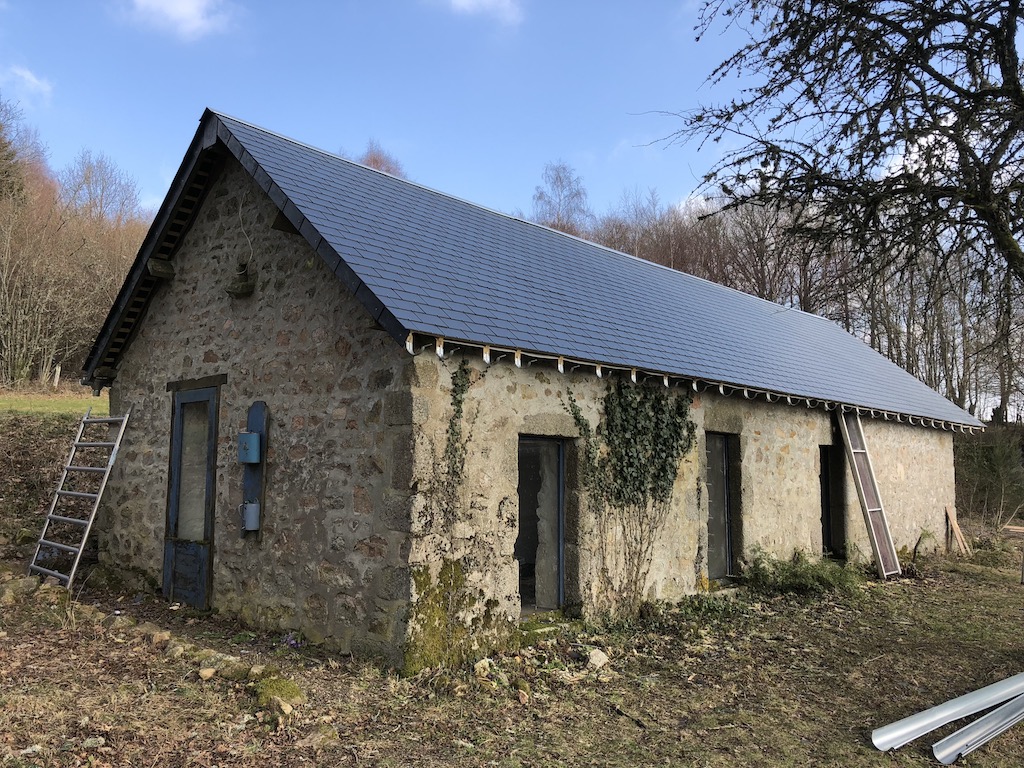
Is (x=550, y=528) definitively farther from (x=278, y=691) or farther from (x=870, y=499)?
(x=870, y=499)

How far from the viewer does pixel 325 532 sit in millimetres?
6367

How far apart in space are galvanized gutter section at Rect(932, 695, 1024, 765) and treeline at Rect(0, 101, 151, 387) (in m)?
21.6

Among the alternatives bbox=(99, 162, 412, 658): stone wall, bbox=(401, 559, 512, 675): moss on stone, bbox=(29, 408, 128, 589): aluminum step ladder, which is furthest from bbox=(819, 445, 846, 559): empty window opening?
bbox=(29, 408, 128, 589): aluminum step ladder

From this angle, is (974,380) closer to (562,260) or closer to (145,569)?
(562,260)

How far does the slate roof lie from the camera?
6320mm

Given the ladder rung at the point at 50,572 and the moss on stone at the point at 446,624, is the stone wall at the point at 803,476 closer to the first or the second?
the moss on stone at the point at 446,624

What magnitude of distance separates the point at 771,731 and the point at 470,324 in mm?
3744

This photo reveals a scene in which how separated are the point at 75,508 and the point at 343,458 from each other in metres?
6.88

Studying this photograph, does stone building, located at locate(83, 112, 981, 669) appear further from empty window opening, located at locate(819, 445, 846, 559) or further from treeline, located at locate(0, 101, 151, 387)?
treeline, located at locate(0, 101, 151, 387)

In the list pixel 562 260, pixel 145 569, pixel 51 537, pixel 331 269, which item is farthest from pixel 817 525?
pixel 51 537

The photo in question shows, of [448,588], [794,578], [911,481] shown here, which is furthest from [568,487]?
[911,481]

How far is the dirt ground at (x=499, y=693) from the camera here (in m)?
4.32

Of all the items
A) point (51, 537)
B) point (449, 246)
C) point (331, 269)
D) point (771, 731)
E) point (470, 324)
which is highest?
point (449, 246)

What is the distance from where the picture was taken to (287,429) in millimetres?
6914
